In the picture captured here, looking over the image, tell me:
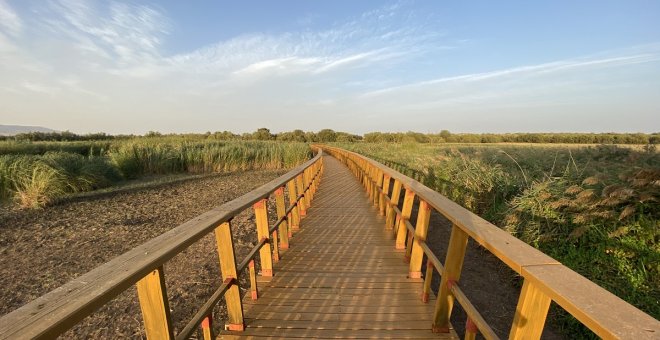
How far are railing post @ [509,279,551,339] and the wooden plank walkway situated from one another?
112 centimetres

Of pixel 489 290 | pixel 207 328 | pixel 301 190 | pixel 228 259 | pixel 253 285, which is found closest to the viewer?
pixel 207 328

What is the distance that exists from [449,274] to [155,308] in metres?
1.80

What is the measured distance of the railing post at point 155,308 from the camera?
51.0 inches

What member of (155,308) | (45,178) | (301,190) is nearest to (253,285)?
(155,308)

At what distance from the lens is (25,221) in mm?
7469

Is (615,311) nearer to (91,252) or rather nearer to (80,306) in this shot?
(80,306)

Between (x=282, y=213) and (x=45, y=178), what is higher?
(x=282, y=213)

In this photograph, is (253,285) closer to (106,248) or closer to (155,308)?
(155,308)

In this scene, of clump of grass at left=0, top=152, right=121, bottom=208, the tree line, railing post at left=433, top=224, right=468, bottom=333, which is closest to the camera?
railing post at left=433, top=224, right=468, bottom=333

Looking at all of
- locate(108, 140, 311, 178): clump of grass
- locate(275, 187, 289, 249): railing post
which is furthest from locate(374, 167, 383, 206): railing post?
locate(108, 140, 311, 178): clump of grass

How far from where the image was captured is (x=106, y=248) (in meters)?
6.04

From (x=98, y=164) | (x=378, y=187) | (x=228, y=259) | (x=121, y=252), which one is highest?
(x=228, y=259)

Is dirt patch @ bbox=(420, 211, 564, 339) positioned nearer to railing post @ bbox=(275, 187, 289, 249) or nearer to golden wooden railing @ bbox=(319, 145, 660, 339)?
golden wooden railing @ bbox=(319, 145, 660, 339)

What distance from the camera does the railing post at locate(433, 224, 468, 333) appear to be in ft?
6.76
